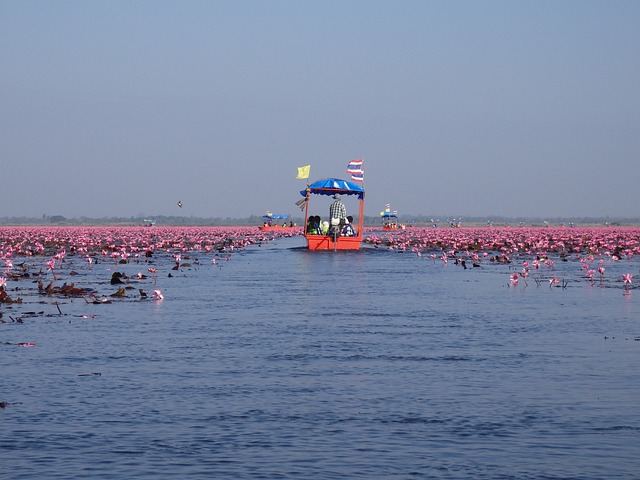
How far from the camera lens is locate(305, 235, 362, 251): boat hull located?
47844 mm

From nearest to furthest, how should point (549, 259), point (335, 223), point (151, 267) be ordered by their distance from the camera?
point (151, 267), point (549, 259), point (335, 223)

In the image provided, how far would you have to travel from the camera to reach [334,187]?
45250 millimetres

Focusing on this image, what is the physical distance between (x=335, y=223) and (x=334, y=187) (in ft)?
6.88

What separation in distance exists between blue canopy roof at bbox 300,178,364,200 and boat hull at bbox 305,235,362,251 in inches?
87.7

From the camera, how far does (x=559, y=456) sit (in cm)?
877

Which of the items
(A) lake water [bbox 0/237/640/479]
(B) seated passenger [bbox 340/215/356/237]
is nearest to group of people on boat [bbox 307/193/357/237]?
(B) seated passenger [bbox 340/215/356/237]

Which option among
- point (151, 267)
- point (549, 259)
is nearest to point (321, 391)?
point (151, 267)

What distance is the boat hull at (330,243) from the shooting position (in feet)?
157

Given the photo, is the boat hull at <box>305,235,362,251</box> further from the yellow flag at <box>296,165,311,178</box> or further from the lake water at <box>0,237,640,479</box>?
the lake water at <box>0,237,640,479</box>

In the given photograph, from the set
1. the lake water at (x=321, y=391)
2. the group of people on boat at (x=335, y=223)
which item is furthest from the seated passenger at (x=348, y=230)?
the lake water at (x=321, y=391)

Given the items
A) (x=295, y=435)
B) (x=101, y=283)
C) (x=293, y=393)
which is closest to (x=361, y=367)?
(x=293, y=393)

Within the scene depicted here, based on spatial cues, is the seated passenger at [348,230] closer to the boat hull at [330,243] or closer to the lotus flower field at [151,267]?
the boat hull at [330,243]

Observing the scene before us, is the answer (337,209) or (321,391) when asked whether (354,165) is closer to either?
(337,209)

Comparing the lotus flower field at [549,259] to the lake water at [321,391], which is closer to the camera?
the lake water at [321,391]
